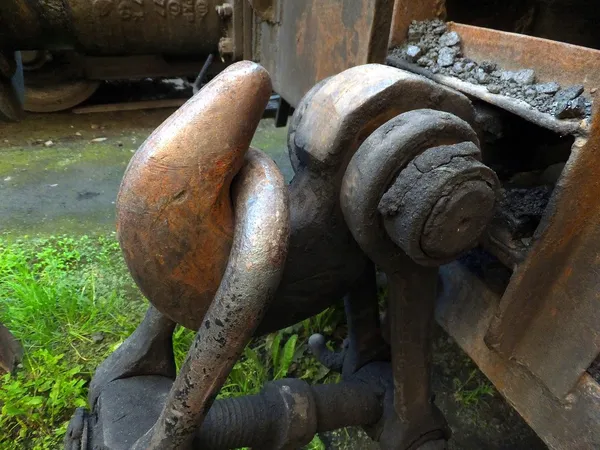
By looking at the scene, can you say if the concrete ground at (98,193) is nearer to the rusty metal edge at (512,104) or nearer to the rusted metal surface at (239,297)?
the rusted metal surface at (239,297)

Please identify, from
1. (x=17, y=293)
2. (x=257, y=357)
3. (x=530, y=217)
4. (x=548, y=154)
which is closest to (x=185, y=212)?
(x=530, y=217)

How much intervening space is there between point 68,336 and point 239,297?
1.21 metres

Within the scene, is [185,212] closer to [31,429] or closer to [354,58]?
[354,58]

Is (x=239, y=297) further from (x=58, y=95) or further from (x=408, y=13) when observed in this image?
(x=58, y=95)

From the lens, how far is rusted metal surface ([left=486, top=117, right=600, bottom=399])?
0.76 metres

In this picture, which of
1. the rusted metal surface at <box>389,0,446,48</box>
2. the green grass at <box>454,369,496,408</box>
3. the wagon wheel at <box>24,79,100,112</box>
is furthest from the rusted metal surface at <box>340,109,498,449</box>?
the wagon wheel at <box>24,79,100,112</box>

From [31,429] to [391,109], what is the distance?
1.25 metres

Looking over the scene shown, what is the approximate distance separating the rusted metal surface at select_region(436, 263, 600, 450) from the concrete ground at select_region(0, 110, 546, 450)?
0.51 meters

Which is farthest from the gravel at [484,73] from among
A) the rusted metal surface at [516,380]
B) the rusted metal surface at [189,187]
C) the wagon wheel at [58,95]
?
the wagon wheel at [58,95]

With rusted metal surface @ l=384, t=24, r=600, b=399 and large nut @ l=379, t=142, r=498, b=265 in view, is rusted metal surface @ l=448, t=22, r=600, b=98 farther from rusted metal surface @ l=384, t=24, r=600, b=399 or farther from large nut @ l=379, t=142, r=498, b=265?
large nut @ l=379, t=142, r=498, b=265

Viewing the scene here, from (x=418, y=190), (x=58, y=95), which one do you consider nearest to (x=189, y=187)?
(x=418, y=190)

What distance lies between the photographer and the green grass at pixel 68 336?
52.7 inches

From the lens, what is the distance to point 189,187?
0.65 meters

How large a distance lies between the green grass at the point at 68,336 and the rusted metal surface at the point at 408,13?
927mm
